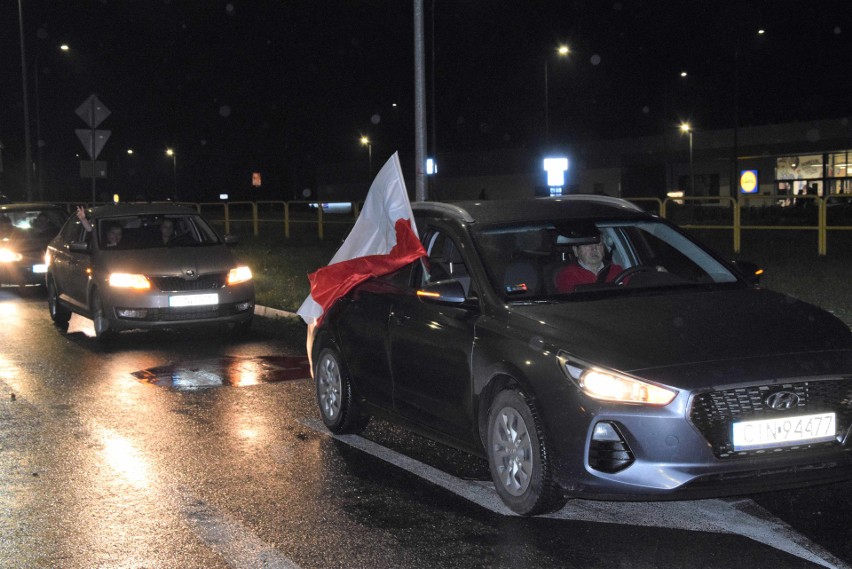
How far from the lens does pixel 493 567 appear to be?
4.82 metres

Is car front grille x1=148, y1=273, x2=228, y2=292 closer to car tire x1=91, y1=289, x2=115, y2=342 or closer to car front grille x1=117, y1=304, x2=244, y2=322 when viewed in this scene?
car front grille x1=117, y1=304, x2=244, y2=322

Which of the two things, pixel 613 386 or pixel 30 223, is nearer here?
pixel 613 386

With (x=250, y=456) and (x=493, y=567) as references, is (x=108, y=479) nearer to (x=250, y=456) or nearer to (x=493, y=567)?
(x=250, y=456)

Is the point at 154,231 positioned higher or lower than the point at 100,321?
higher

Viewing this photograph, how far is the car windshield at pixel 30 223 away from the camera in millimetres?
20203

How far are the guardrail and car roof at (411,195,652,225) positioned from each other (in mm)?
9192

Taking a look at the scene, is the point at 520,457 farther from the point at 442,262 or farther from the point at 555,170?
the point at 555,170

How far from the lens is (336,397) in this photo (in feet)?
25.2

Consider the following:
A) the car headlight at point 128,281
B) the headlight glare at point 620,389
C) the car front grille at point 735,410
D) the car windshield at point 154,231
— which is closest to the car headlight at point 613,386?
the headlight glare at point 620,389

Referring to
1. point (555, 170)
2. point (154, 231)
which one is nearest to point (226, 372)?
point (154, 231)

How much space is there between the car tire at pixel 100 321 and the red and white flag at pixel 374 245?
5839 mm

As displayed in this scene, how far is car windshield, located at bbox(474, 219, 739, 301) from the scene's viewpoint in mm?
6371

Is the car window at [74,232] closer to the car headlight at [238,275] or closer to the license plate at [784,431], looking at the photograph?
the car headlight at [238,275]

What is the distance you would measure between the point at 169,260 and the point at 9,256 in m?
8.09
